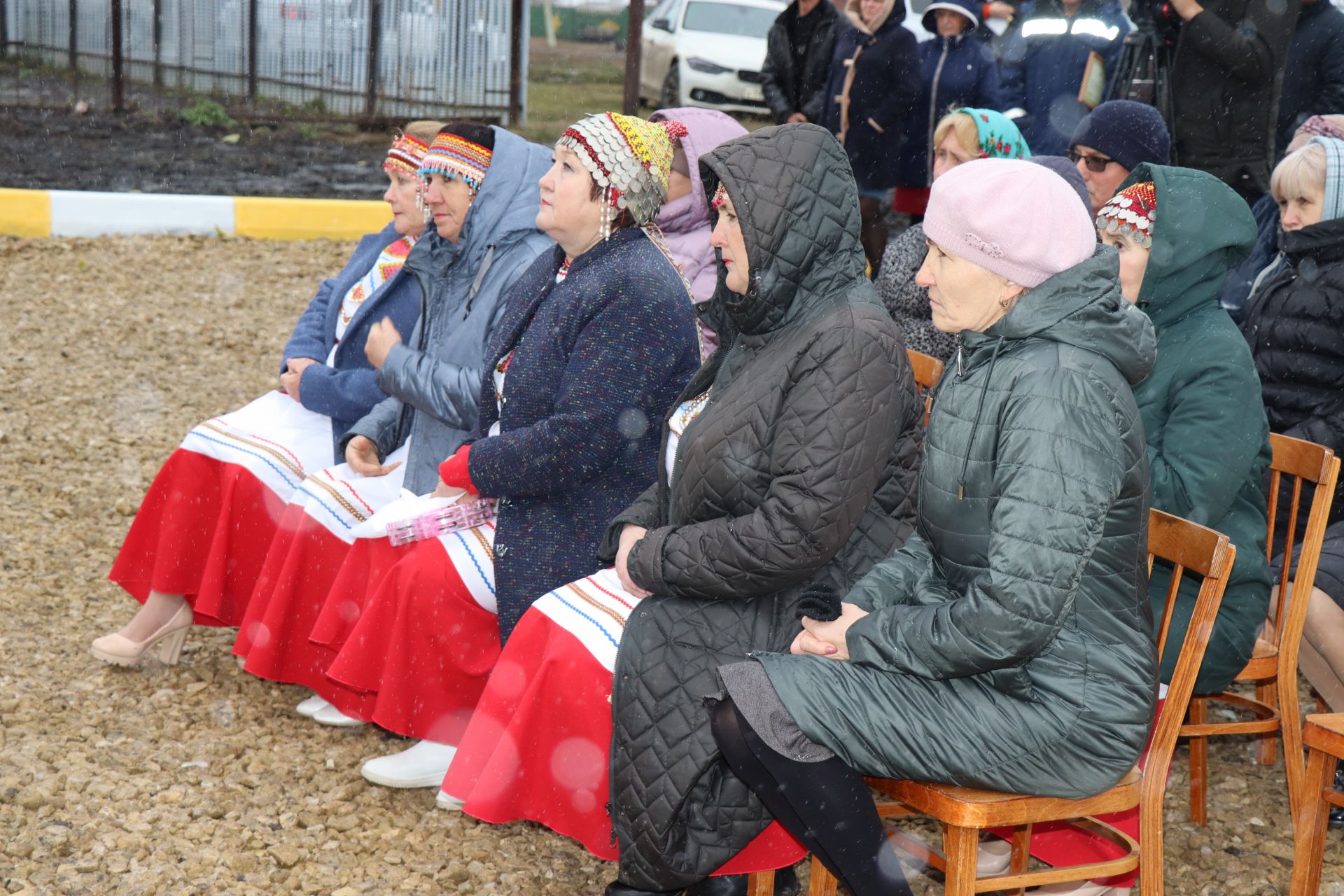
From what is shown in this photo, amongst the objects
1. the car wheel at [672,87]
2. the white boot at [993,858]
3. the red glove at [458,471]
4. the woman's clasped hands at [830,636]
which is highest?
the car wheel at [672,87]

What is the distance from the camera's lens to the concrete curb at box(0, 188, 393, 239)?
8.27 metres

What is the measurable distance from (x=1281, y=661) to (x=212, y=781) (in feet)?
8.61

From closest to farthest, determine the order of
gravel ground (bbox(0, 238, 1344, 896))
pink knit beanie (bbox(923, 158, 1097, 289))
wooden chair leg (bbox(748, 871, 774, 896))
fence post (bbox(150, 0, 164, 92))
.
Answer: pink knit beanie (bbox(923, 158, 1097, 289)), wooden chair leg (bbox(748, 871, 774, 896)), gravel ground (bbox(0, 238, 1344, 896)), fence post (bbox(150, 0, 164, 92))

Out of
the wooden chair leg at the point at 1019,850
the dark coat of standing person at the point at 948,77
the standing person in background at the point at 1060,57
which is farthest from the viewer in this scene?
the dark coat of standing person at the point at 948,77

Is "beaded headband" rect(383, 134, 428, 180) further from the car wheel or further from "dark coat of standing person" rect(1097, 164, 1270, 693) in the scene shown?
the car wheel

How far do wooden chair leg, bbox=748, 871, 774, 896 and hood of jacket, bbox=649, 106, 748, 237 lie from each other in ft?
7.33

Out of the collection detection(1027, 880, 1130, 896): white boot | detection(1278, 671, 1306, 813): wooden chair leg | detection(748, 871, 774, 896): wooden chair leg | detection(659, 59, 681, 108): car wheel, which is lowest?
detection(1027, 880, 1130, 896): white boot

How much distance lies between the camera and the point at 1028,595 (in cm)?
208

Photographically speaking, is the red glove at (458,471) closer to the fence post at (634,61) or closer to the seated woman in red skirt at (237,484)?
the seated woman in red skirt at (237,484)

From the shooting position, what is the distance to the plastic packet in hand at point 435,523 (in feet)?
11.1

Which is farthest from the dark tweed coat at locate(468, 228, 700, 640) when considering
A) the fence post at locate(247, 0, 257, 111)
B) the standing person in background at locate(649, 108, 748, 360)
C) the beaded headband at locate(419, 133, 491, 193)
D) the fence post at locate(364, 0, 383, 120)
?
the fence post at locate(247, 0, 257, 111)

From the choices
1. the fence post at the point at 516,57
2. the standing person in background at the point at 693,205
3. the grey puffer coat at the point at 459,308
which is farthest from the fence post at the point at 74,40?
the grey puffer coat at the point at 459,308

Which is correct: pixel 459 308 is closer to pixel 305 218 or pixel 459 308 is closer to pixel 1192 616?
pixel 1192 616

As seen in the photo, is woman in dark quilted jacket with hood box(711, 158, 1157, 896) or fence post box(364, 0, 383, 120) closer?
woman in dark quilted jacket with hood box(711, 158, 1157, 896)
